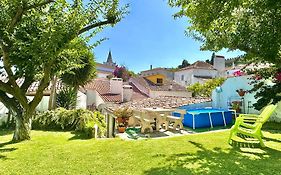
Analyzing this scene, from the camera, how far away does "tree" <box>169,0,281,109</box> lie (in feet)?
24.2

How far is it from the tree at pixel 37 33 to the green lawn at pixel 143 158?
2.23 metres

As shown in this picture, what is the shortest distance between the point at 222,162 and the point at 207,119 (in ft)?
27.9

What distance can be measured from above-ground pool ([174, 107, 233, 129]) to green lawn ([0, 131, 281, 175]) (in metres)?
4.29

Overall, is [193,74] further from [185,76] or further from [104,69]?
[104,69]

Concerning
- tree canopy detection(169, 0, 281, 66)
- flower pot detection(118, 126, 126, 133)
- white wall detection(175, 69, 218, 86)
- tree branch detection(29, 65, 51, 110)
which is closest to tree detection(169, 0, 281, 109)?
tree canopy detection(169, 0, 281, 66)

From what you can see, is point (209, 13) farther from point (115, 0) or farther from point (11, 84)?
point (11, 84)

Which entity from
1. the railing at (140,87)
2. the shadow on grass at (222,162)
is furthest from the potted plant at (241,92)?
the railing at (140,87)

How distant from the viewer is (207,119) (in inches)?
620

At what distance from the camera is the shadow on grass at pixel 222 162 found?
21.8 feet

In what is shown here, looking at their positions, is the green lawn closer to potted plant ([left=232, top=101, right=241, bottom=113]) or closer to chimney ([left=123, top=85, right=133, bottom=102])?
potted plant ([left=232, top=101, right=241, bottom=113])

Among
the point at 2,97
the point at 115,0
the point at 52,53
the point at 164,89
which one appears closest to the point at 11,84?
the point at 2,97

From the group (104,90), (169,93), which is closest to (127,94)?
(104,90)

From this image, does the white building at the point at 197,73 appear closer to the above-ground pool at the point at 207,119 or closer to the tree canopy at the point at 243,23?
the above-ground pool at the point at 207,119

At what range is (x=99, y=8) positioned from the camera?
11.3m
